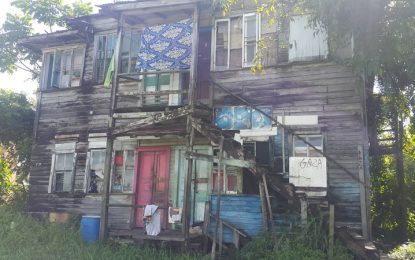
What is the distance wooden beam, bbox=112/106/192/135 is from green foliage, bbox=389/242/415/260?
240 inches

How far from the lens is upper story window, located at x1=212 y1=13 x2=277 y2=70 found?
36.6 feet

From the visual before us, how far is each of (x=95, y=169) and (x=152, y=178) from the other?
2.18 m

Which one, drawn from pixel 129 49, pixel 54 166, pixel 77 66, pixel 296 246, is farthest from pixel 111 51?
pixel 296 246

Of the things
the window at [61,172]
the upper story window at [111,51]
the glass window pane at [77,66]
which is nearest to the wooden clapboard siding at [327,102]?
the upper story window at [111,51]

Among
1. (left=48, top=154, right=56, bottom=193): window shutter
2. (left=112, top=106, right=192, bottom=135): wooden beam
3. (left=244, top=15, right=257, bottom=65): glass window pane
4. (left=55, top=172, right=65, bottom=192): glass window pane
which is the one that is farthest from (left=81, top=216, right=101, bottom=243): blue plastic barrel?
(left=244, top=15, right=257, bottom=65): glass window pane

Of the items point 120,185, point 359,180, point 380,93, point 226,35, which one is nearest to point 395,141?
point 380,93

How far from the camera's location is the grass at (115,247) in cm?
801

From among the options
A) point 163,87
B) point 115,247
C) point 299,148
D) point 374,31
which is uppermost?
→ point 374,31

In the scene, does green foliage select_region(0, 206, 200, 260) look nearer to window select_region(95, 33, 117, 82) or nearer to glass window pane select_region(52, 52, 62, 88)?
glass window pane select_region(52, 52, 62, 88)

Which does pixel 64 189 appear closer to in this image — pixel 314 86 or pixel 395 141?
pixel 314 86

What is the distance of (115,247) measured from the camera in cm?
1003

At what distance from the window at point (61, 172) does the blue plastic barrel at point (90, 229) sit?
2614 millimetres

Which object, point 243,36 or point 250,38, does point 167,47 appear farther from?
point 250,38

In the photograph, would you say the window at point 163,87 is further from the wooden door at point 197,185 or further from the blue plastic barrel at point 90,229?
the blue plastic barrel at point 90,229
